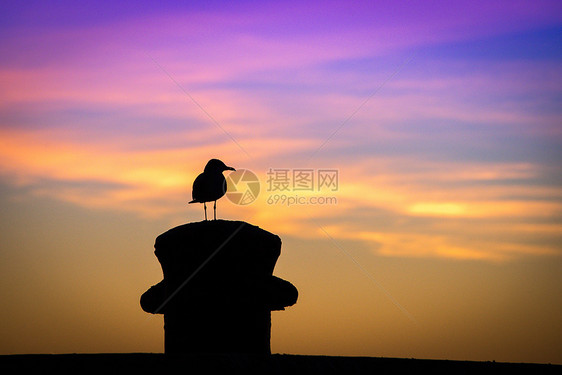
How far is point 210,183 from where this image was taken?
12.2 m

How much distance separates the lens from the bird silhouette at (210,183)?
1207 centimetres

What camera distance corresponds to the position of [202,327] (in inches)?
367

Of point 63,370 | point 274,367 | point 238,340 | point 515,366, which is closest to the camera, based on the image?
point 63,370

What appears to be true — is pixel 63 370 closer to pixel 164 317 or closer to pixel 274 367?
pixel 274 367

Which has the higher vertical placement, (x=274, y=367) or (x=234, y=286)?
(x=234, y=286)

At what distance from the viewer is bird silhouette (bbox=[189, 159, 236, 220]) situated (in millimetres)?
12070

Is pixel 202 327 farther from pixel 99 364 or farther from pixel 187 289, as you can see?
pixel 99 364

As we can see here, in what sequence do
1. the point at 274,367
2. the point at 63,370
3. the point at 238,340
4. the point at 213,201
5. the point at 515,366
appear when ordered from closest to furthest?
the point at 63,370 → the point at 274,367 → the point at 515,366 → the point at 238,340 → the point at 213,201

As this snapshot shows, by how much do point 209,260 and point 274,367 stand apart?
3.20m

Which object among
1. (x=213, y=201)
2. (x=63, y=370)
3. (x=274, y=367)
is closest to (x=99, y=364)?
(x=63, y=370)

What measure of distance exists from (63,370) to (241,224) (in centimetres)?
399

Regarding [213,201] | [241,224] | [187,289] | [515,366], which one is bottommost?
[515,366]

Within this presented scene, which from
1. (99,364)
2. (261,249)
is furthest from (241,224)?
(99,364)

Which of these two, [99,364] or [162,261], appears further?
[162,261]
